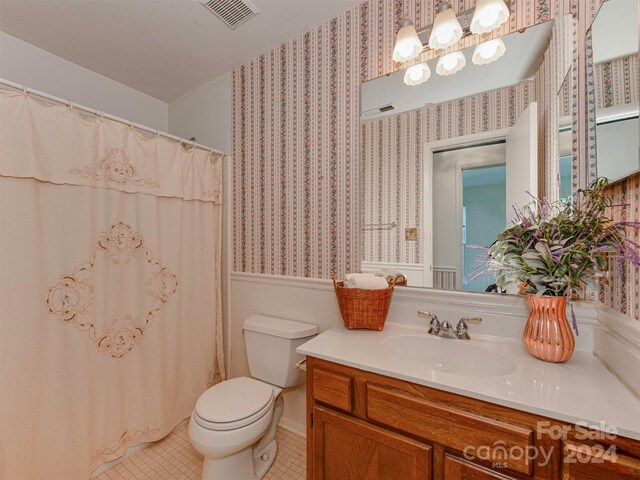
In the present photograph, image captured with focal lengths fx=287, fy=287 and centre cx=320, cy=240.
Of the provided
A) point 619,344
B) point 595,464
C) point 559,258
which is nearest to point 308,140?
point 559,258

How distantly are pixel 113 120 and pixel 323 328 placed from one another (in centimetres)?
161

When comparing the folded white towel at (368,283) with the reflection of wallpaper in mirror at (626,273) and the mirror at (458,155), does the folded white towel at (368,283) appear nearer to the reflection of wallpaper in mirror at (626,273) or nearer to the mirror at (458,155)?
the mirror at (458,155)

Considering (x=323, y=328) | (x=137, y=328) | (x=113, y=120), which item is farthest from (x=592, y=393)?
(x=113, y=120)

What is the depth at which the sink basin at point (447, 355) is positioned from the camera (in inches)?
42.1

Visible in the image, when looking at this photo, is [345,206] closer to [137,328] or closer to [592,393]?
[592,393]

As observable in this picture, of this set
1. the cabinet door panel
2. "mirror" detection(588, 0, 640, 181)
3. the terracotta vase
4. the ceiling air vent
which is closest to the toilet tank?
the cabinet door panel

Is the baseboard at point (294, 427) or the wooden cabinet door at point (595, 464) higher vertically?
the wooden cabinet door at point (595, 464)

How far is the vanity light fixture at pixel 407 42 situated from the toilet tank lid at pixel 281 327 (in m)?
1.46

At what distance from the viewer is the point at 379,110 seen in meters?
1.48

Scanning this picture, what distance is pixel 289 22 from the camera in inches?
64.0

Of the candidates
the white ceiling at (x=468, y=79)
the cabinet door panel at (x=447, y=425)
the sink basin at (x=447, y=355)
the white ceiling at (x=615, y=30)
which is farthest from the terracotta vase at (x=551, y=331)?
the white ceiling at (x=468, y=79)

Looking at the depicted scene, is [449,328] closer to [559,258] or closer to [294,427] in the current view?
[559,258]

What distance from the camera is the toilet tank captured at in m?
1.57

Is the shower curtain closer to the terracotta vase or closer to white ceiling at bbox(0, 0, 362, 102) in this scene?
white ceiling at bbox(0, 0, 362, 102)
